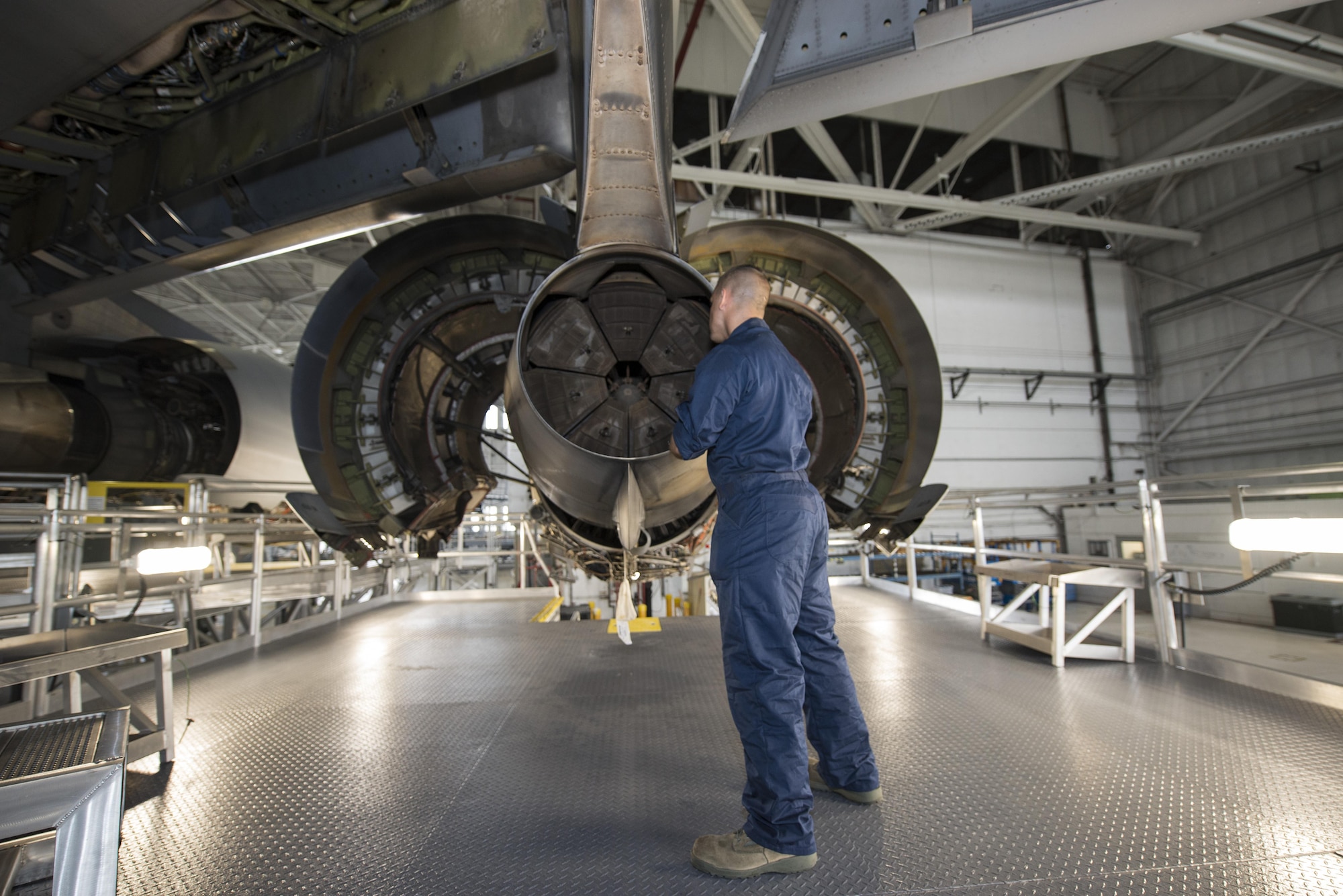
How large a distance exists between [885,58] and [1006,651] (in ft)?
13.2

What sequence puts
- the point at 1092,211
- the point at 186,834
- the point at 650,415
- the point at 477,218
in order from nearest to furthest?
the point at 186,834, the point at 650,415, the point at 477,218, the point at 1092,211

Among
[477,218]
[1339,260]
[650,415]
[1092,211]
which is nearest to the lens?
[650,415]

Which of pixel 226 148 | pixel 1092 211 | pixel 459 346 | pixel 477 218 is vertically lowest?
pixel 459 346

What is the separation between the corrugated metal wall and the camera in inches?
524

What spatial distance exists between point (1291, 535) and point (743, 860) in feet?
9.73

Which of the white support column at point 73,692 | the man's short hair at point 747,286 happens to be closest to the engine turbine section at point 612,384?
the man's short hair at point 747,286

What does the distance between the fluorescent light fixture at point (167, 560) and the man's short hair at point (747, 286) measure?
11.5 ft

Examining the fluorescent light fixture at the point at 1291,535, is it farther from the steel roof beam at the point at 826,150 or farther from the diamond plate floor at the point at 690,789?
the steel roof beam at the point at 826,150

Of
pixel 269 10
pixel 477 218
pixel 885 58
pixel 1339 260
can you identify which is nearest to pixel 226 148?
pixel 269 10

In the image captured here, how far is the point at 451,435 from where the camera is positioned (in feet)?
11.8

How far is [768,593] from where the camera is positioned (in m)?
1.73

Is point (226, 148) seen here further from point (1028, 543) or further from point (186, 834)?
point (1028, 543)

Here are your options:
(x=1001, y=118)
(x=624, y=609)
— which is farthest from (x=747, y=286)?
(x=1001, y=118)

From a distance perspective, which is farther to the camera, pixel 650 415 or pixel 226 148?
pixel 226 148
